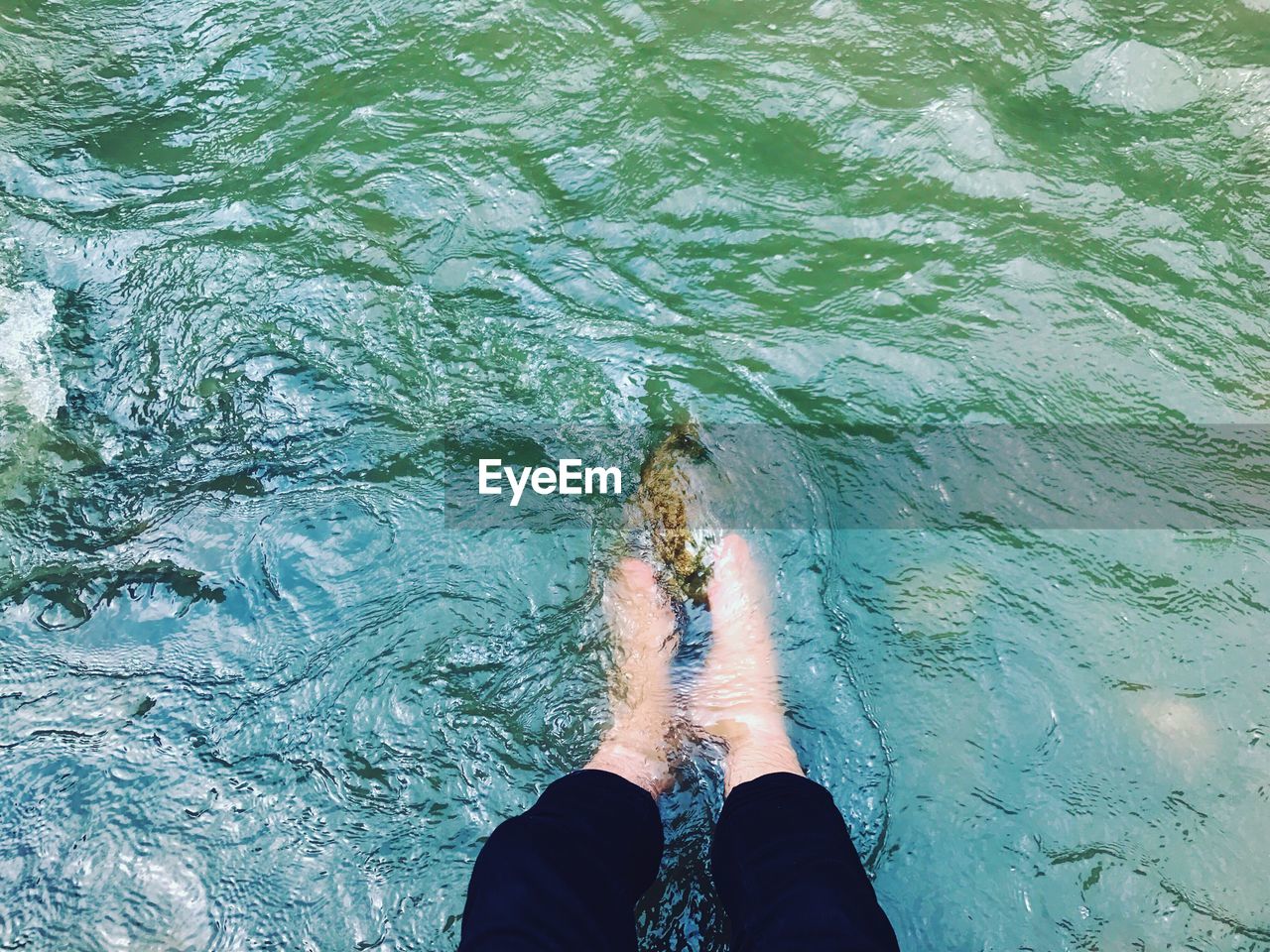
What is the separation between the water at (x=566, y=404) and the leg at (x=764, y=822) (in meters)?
0.16

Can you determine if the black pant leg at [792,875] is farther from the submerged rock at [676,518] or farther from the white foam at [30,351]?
the white foam at [30,351]

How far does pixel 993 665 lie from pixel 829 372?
1.04 meters

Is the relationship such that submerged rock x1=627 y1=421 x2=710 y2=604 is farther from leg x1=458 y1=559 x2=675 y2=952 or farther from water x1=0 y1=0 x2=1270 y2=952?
leg x1=458 y1=559 x2=675 y2=952

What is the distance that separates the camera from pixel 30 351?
9.12 feet

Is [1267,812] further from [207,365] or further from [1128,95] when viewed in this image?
[207,365]

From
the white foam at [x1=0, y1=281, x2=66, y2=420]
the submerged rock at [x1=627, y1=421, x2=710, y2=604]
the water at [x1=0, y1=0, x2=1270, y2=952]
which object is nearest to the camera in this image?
the water at [x1=0, y1=0, x2=1270, y2=952]

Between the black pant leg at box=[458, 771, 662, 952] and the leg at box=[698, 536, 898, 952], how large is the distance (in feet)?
0.69

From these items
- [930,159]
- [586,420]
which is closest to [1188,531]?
[930,159]

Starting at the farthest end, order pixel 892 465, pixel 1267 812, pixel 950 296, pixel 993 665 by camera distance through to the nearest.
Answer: pixel 950 296, pixel 892 465, pixel 993 665, pixel 1267 812

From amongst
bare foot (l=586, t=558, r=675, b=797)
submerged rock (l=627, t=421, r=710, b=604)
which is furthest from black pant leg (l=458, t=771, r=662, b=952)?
submerged rock (l=627, t=421, r=710, b=604)

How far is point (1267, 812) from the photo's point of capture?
2164mm

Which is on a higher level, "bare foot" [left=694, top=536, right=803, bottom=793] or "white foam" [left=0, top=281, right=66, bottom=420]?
"white foam" [left=0, top=281, right=66, bottom=420]

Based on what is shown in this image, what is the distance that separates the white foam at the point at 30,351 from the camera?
107 inches

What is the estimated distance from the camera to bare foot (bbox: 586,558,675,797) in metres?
2.20
